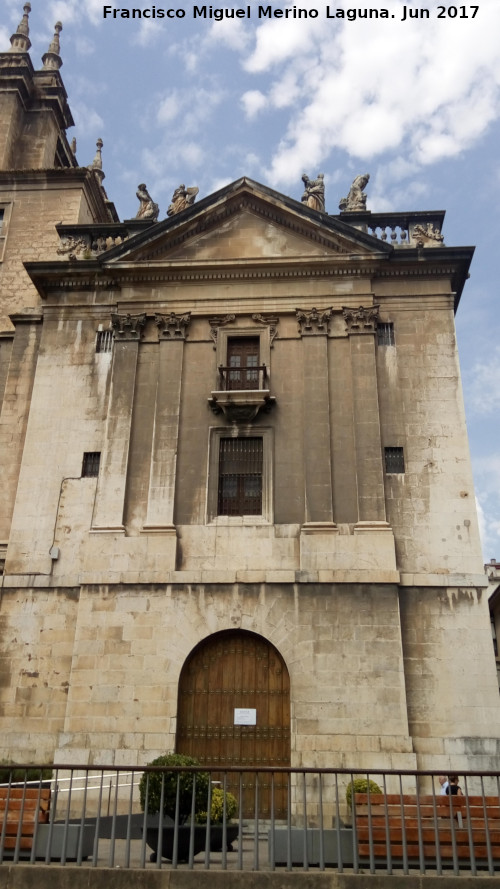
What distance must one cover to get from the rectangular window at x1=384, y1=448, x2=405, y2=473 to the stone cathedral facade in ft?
0.26

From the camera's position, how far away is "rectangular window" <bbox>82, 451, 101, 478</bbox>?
20.0m

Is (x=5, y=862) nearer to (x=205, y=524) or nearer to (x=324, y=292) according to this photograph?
(x=205, y=524)

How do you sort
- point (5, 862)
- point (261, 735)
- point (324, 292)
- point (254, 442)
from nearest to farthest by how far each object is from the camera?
point (5, 862) → point (261, 735) → point (254, 442) → point (324, 292)

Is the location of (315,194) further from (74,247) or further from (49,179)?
(49,179)

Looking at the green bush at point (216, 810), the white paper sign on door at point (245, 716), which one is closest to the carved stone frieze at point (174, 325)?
the white paper sign on door at point (245, 716)

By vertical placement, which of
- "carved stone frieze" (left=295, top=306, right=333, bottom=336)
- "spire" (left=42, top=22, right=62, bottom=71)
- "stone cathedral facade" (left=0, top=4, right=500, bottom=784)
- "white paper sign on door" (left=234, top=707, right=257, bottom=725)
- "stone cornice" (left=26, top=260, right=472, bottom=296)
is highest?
"spire" (left=42, top=22, right=62, bottom=71)

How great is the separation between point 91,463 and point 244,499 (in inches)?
169

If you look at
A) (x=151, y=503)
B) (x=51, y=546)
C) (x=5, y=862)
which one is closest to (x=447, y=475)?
(x=151, y=503)

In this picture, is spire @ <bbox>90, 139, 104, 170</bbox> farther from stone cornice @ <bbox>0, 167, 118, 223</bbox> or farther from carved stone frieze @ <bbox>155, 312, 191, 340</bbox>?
carved stone frieze @ <bbox>155, 312, 191, 340</bbox>

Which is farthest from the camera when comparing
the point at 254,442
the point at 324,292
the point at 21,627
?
the point at 324,292

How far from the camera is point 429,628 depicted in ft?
57.3

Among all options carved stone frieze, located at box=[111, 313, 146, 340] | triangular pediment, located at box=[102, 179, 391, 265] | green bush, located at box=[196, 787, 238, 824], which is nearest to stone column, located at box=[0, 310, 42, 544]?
carved stone frieze, located at box=[111, 313, 146, 340]

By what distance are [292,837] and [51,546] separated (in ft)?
36.4

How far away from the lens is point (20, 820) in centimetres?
953
